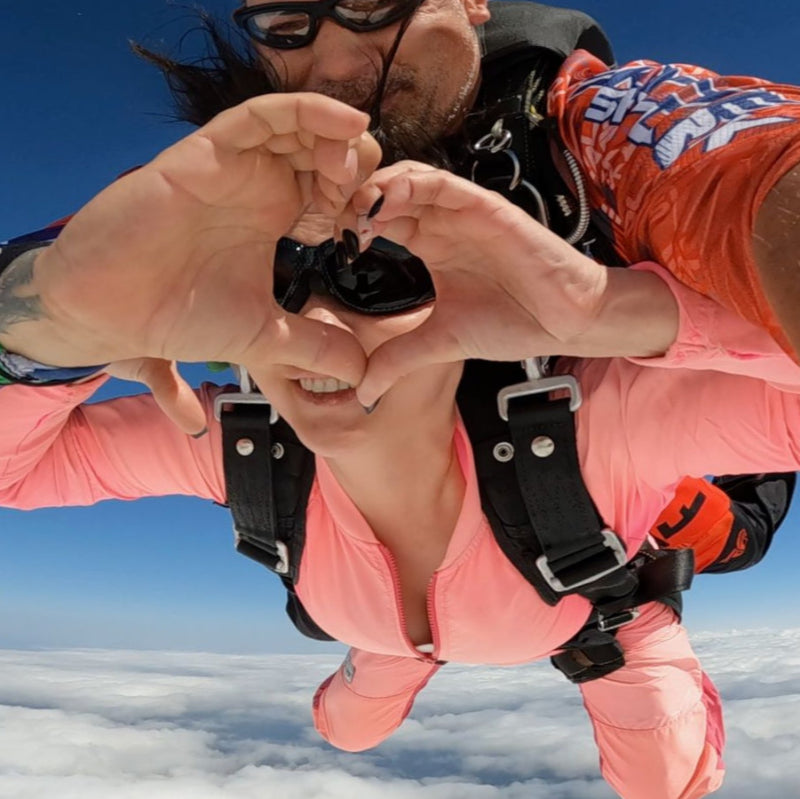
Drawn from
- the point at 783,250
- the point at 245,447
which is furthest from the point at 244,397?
the point at 783,250

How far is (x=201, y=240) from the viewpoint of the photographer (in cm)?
104

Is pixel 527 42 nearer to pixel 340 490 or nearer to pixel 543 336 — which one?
pixel 543 336

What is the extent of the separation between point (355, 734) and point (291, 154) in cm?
248

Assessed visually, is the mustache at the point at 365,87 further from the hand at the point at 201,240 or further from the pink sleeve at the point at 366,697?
the pink sleeve at the point at 366,697

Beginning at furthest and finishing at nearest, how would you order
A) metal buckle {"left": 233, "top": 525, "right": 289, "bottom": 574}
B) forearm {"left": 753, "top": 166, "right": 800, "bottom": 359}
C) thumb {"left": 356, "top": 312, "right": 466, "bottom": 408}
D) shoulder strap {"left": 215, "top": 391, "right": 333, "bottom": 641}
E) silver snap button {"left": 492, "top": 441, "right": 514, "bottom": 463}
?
metal buckle {"left": 233, "top": 525, "right": 289, "bottom": 574}, shoulder strap {"left": 215, "top": 391, "right": 333, "bottom": 641}, silver snap button {"left": 492, "top": 441, "right": 514, "bottom": 463}, thumb {"left": 356, "top": 312, "right": 466, "bottom": 408}, forearm {"left": 753, "top": 166, "right": 800, "bottom": 359}

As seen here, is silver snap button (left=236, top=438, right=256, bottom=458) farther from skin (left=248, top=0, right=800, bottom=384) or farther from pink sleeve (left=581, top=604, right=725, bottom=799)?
pink sleeve (left=581, top=604, right=725, bottom=799)

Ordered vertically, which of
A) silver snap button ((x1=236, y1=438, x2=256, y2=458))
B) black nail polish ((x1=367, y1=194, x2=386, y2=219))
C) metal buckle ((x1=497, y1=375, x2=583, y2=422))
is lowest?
silver snap button ((x1=236, y1=438, x2=256, y2=458))

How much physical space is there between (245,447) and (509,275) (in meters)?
0.84

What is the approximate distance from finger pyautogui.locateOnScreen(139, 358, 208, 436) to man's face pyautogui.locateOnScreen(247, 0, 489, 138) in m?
0.60

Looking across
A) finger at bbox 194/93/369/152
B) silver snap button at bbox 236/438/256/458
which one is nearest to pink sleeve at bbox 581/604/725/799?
silver snap button at bbox 236/438/256/458

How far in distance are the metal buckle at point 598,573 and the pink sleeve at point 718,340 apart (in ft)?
2.07

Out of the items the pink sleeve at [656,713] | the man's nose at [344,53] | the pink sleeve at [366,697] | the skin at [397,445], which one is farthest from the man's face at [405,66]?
the pink sleeve at [366,697]

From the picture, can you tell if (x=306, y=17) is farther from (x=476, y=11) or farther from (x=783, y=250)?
(x=783, y=250)

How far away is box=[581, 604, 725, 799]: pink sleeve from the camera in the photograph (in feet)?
7.65
